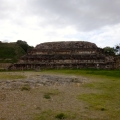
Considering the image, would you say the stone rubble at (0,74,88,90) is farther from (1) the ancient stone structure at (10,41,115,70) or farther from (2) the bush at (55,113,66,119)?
(1) the ancient stone structure at (10,41,115,70)

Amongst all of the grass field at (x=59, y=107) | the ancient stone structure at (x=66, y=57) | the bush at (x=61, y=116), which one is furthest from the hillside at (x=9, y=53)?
the bush at (x=61, y=116)

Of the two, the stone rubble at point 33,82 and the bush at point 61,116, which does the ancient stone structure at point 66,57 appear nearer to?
the stone rubble at point 33,82

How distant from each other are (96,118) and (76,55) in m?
33.0

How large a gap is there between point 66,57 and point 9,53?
2258 centimetres

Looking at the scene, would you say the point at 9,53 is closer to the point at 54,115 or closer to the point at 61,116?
the point at 54,115

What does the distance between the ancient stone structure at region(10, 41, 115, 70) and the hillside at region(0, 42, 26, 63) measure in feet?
36.2

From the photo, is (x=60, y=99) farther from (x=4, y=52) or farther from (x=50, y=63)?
(x=4, y=52)

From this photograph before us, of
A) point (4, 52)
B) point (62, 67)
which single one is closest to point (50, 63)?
point (62, 67)

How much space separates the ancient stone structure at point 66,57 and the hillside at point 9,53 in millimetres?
11033

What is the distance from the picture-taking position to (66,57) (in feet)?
134

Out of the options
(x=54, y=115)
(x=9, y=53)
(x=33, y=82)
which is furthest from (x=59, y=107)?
(x=9, y=53)

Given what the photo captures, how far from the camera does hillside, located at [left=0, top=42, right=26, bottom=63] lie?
176 ft

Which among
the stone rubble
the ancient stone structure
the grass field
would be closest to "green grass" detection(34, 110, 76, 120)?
the grass field

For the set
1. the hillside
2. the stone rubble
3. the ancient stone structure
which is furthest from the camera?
the hillside
